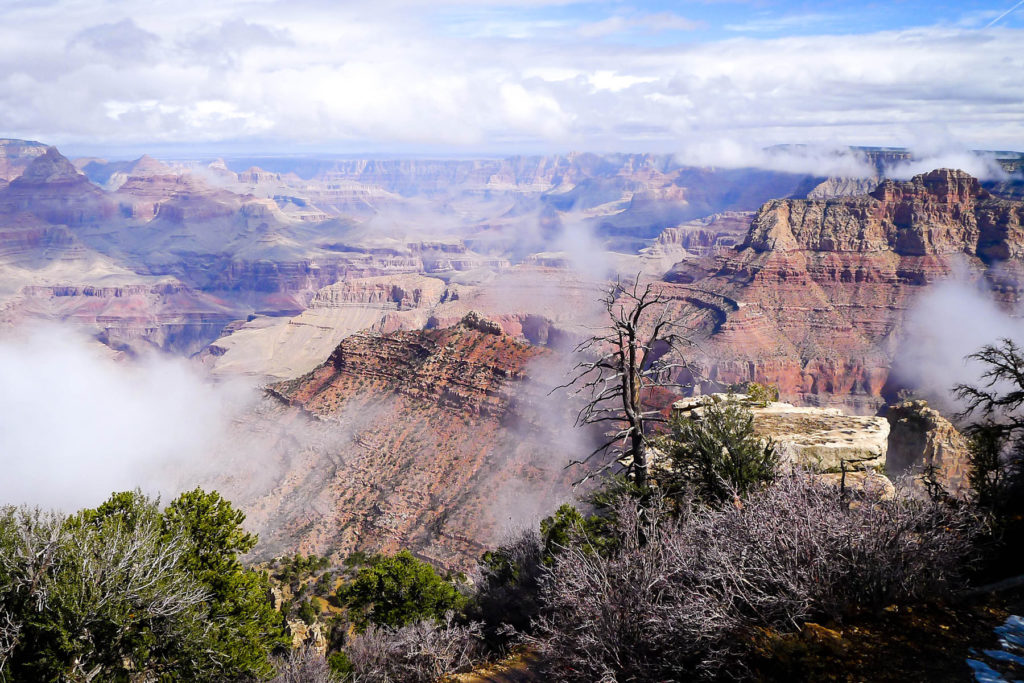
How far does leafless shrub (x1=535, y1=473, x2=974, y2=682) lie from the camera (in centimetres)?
842

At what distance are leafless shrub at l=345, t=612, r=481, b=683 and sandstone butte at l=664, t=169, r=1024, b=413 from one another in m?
82.3

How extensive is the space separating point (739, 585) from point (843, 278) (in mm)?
120736

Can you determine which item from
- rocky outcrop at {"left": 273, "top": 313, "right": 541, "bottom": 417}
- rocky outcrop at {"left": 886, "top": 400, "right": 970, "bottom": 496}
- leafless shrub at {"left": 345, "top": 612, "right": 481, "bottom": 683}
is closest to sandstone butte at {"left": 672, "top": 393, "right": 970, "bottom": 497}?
rocky outcrop at {"left": 886, "top": 400, "right": 970, "bottom": 496}

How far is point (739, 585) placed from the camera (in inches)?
350

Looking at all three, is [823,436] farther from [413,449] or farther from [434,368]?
[434,368]

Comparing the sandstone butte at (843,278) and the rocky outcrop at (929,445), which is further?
the sandstone butte at (843,278)

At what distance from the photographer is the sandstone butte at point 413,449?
42500 mm

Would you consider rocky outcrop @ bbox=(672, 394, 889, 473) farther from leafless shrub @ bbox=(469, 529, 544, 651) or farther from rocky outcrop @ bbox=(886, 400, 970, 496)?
rocky outcrop @ bbox=(886, 400, 970, 496)

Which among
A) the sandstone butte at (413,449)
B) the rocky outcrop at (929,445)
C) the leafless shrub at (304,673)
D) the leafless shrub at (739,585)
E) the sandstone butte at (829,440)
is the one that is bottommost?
the sandstone butte at (413,449)

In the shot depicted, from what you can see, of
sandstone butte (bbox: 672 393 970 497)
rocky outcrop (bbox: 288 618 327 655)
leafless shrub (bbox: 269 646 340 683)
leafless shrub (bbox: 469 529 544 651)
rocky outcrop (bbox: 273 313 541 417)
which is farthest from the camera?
rocky outcrop (bbox: 273 313 541 417)

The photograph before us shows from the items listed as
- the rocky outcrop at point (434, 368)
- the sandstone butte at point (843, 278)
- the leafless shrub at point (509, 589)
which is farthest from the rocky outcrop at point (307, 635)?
the sandstone butte at point (843, 278)

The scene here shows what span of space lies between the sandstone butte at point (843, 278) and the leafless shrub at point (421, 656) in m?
82.3

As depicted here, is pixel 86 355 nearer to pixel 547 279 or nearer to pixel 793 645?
pixel 547 279

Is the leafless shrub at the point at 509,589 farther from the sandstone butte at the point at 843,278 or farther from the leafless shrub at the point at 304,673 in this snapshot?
the sandstone butte at the point at 843,278
